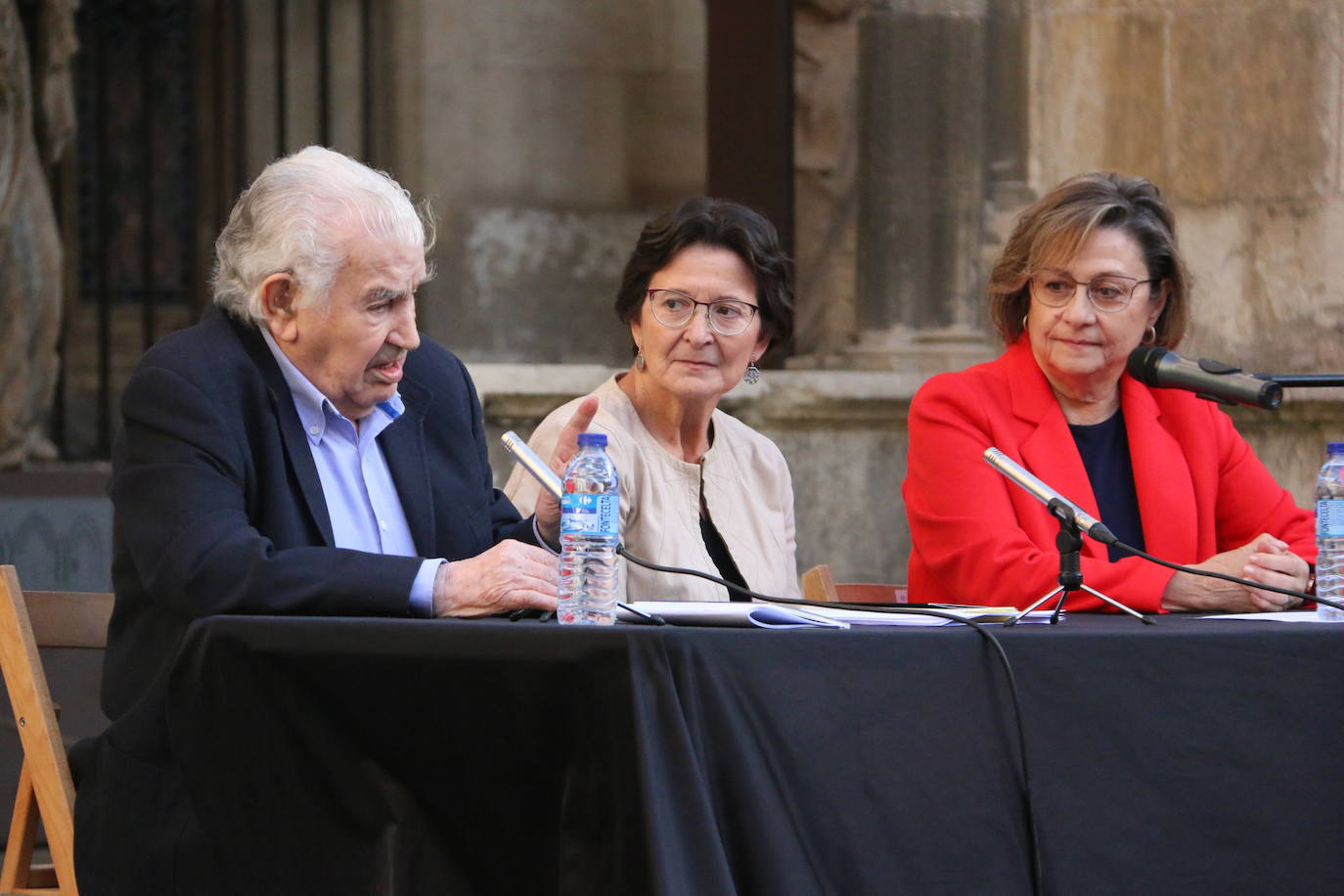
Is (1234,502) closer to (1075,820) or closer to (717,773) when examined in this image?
(1075,820)

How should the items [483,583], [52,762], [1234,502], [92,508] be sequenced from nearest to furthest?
[483,583], [52,762], [1234,502], [92,508]

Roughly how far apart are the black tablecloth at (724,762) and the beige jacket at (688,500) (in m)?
1.10

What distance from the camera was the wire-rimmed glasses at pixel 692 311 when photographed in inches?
138

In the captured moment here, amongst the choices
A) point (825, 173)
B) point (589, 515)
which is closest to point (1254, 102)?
point (825, 173)

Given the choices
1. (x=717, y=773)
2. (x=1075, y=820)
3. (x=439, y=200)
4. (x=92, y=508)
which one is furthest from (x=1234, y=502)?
(x=439, y=200)

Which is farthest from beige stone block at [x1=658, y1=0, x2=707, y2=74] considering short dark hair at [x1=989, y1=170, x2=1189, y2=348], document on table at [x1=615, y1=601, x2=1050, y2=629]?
document on table at [x1=615, y1=601, x2=1050, y2=629]

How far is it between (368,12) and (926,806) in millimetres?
5504

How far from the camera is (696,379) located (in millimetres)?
3484

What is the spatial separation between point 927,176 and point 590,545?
375 cm

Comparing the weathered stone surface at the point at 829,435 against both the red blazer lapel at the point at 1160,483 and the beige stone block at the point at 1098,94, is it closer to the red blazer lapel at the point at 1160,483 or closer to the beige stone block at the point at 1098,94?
the beige stone block at the point at 1098,94

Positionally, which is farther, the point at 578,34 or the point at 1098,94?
the point at 578,34

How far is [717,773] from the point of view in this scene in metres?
2.13

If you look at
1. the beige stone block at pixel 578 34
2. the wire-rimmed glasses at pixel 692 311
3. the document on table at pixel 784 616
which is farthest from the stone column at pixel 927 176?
the document on table at pixel 784 616

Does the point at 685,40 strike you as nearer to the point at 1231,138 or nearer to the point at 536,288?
the point at 536,288
